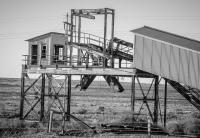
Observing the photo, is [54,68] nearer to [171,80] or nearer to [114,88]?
[114,88]

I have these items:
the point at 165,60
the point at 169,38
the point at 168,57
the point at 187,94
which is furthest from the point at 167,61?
the point at 187,94

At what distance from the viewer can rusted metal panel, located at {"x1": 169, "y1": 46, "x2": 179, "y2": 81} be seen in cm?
1803

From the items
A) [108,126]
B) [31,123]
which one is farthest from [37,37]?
[108,126]

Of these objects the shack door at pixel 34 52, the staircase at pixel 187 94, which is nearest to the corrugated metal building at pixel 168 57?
the staircase at pixel 187 94

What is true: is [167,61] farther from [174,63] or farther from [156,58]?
[156,58]

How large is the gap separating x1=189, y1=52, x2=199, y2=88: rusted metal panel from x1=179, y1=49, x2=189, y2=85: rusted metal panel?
25 cm

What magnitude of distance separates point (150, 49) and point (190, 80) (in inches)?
130

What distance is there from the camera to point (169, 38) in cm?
1930

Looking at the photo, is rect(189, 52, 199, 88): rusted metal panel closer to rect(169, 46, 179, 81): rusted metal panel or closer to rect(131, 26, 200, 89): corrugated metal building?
rect(131, 26, 200, 89): corrugated metal building

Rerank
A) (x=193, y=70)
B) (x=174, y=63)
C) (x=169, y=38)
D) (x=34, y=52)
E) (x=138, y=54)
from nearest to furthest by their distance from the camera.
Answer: (x=193, y=70) → (x=174, y=63) → (x=138, y=54) → (x=169, y=38) → (x=34, y=52)

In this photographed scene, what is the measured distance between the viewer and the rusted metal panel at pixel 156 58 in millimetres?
18391

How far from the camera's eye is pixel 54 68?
2198cm

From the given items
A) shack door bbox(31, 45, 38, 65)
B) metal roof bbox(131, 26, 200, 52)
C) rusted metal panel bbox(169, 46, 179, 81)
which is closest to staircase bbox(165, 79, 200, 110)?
rusted metal panel bbox(169, 46, 179, 81)

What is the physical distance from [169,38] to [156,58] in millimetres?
2010
